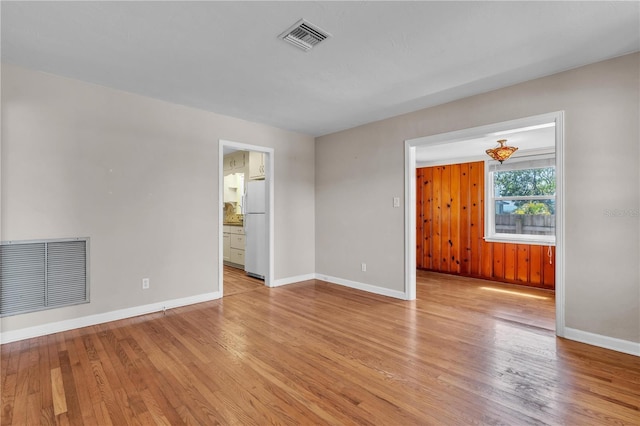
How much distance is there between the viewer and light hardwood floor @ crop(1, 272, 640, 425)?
1.77 meters

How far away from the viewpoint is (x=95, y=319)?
3.14m

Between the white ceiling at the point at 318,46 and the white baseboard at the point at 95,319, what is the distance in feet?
7.87

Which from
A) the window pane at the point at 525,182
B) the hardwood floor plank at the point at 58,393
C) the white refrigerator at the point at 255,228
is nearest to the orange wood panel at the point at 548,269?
the window pane at the point at 525,182

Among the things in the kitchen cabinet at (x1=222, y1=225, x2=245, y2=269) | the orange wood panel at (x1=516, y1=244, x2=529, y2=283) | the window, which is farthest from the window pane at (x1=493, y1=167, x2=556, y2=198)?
the kitchen cabinet at (x1=222, y1=225, x2=245, y2=269)

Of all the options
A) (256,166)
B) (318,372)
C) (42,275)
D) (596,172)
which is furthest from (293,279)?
(596,172)

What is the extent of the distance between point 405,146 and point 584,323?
8.63 feet

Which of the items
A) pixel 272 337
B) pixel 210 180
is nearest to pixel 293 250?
pixel 210 180

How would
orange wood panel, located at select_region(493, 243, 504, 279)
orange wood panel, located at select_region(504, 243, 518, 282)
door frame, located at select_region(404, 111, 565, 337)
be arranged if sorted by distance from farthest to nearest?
orange wood panel, located at select_region(493, 243, 504, 279) → orange wood panel, located at select_region(504, 243, 518, 282) → door frame, located at select_region(404, 111, 565, 337)

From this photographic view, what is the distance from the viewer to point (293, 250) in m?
5.11

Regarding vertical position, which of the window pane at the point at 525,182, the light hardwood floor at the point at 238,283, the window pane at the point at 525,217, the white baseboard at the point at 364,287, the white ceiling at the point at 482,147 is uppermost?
the white ceiling at the point at 482,147

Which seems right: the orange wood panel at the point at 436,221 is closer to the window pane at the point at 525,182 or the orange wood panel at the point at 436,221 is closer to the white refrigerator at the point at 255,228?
the window pane at the point at 525,182

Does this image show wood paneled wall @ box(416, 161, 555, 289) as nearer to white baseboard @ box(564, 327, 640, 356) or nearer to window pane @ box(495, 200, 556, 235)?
window pane @ box(495, 200, 556, 235)

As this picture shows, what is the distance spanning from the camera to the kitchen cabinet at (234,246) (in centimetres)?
621

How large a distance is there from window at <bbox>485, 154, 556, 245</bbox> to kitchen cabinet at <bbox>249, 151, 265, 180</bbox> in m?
4.19
